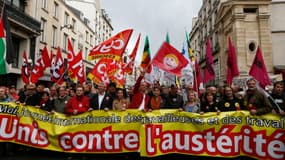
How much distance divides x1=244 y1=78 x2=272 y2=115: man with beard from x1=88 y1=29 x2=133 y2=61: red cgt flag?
4.31 m

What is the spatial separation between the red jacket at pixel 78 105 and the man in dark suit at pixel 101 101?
10.6 inches

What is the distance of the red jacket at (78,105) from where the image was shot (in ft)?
22.2

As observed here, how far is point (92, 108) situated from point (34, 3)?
2121 centimetres

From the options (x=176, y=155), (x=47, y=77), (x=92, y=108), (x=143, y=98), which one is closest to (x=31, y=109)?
(x=92, y=108)

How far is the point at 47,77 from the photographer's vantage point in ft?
82.3

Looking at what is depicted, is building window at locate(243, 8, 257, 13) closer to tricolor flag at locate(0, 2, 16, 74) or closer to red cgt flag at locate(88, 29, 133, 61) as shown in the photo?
red cgt flag at locate(88, 29, 133, 61)

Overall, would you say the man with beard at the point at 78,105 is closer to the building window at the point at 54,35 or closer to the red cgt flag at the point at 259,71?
the red cgt flag at the point at 259,71

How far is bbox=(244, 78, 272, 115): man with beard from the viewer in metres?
6.01

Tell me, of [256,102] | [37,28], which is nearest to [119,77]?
[256,102]

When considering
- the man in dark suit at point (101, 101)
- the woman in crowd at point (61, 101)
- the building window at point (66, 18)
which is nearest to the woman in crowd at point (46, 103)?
the woman in crowd at point (61, 101)

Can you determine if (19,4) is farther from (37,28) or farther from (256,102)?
(256,102)

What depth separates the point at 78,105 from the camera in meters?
6.81

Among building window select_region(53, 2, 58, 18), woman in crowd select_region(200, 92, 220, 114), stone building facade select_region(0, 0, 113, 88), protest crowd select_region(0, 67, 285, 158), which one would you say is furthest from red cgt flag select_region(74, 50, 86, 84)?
building window select_region(53, 2, 58, 18)

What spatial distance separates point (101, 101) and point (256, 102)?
13.1 feet
